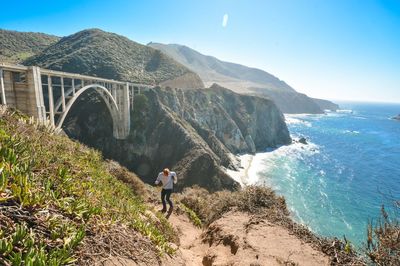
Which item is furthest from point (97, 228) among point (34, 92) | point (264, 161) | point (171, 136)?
point (264, 161)

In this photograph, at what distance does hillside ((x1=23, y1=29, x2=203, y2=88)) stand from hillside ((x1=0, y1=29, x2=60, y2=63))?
7289 millimetres

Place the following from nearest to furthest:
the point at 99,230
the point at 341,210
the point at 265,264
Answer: the point at 99,230
the point at 265,264
the point at 341,210

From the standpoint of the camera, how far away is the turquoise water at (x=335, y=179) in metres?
30.5

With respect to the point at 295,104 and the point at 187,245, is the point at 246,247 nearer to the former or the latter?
the point at 187,245

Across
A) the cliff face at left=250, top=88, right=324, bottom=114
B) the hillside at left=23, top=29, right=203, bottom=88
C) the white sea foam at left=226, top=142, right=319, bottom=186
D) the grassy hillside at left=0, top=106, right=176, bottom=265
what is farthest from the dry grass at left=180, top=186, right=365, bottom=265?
the cliff face at left=250, top=88, right=324, bottom=114

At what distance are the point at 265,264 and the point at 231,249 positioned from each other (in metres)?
1.25

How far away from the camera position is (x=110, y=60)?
64438 mm

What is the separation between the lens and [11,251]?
2.87 meters

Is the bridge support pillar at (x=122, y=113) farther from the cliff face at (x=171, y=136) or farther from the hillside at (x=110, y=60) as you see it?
the hillside at (x=110, y=60)

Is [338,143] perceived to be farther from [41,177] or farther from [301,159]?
[41,177]

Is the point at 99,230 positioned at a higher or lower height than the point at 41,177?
lower

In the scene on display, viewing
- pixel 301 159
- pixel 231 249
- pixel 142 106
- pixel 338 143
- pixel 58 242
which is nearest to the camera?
pixel 58 242

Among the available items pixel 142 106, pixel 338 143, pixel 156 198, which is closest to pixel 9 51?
pixel 142 106

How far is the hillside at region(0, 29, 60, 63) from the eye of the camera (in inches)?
2709
